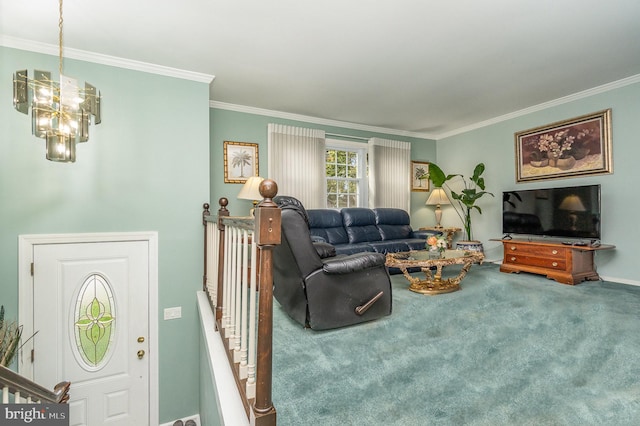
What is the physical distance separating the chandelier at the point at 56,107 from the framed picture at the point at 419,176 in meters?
5.47

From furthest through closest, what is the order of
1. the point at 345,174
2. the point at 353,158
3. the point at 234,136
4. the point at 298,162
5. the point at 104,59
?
the point at 353,158
the point at 345,174
the point at 298,162
the point at 234,136
the point at 104,59

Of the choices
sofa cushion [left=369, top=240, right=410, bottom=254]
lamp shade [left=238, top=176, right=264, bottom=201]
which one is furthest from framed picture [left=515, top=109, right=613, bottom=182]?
lamp shade [left=238, top=176, right=264, bottom=201]

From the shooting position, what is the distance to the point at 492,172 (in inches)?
212

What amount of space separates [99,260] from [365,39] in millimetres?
3310

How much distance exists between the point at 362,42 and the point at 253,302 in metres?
2.64

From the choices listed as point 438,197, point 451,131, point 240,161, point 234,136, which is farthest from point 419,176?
point 234,136

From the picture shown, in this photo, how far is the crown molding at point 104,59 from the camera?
107 inches

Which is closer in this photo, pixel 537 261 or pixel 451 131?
pixel 537 261

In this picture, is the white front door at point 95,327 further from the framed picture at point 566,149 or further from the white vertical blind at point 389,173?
the framed picture at point 566,149

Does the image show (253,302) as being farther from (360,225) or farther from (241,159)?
(360,225)

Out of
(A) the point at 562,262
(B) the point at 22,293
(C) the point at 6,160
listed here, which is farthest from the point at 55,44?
(A) the point at 562,262

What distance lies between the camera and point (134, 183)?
121 inches

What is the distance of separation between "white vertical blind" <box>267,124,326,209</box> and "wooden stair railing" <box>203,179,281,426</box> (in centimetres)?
278

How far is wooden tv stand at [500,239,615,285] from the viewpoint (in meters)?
3.77
